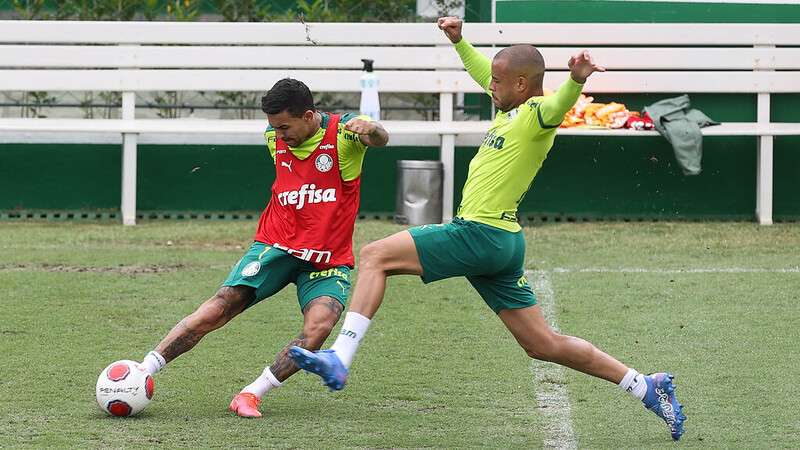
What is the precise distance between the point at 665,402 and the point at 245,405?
1.85 metres

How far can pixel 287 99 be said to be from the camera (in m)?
6.51

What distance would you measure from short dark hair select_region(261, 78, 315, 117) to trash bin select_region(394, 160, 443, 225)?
19.2 feet

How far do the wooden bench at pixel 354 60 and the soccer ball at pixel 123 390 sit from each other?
6.50 metres

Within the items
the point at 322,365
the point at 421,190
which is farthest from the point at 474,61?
the point at 421,190

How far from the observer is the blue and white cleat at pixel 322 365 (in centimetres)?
550

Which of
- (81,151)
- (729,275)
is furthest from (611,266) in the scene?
(81,151)

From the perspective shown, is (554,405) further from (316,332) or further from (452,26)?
(452,26)

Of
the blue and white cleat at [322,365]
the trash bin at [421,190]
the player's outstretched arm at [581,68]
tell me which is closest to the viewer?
the blue and white cleat at [322,365]

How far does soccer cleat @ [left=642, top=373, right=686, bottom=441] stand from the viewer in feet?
19.7

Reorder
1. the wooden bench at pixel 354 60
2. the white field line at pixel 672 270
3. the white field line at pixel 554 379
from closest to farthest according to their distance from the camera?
the white field line at pixel 554 379 < the white field line at pixel 672 270 < the wooden bench at pixel 354 60

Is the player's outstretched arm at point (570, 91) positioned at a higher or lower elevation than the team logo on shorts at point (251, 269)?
higher

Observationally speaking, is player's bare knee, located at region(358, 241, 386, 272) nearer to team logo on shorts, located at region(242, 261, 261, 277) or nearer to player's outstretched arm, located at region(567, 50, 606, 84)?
team logo on shorts, located at region(242, 261, 261, 277)

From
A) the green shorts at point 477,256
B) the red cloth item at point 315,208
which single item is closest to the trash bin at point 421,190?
the red cloth item at point 315,208

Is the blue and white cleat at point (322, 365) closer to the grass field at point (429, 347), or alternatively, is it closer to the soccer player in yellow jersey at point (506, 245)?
the soccer player in yellow jersey at point (506, 245)
